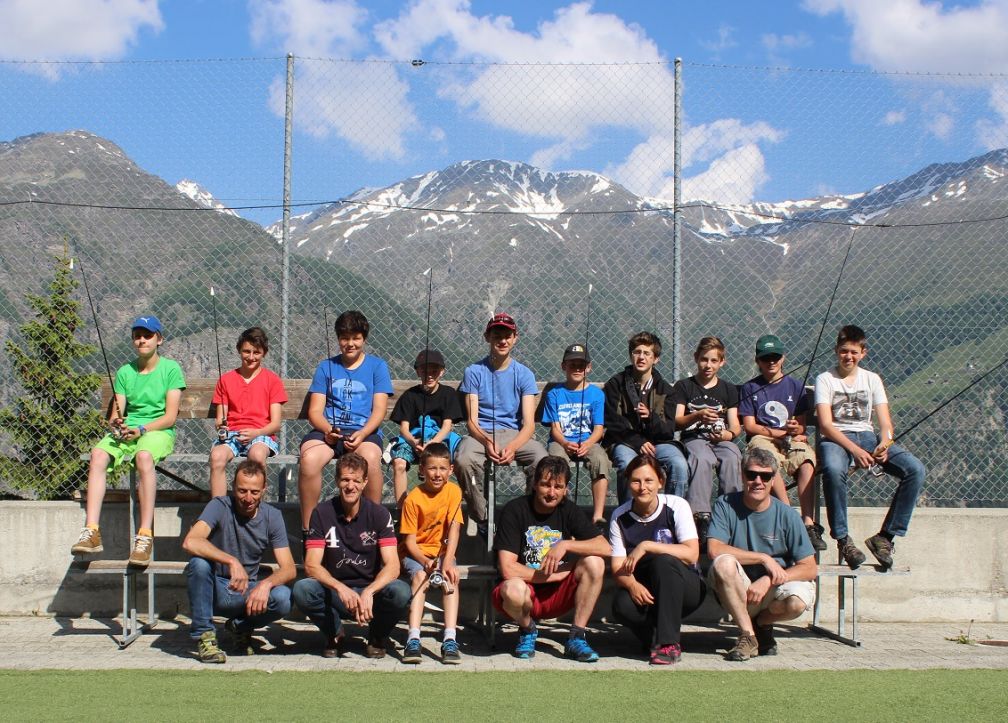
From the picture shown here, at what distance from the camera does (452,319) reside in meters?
7.90

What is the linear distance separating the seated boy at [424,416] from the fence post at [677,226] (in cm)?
177

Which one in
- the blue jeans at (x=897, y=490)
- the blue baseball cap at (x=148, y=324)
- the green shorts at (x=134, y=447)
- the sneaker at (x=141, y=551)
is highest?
the blue baseball cap at (x=148, y=324)

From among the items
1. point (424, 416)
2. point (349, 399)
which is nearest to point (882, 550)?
Answer: point (424, 416)

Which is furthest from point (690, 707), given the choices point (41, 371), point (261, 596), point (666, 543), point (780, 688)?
point (41, 371)

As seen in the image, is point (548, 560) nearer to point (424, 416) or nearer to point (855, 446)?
point (424, 416)

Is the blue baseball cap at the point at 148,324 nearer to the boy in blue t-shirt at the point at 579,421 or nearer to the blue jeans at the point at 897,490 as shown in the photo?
the boy in blue t-shirt at the point at 579,421

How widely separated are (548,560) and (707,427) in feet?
5.61

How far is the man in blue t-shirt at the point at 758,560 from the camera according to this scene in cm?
600

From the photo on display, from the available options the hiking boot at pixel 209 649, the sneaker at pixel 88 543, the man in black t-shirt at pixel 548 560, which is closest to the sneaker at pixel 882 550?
the man in black t-shirt at pixel 548 560

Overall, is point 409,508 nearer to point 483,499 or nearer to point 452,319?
point 483,499

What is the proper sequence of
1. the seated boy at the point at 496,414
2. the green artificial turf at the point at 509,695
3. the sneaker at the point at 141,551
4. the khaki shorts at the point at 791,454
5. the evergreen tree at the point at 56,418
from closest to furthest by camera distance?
the green artificial turf at the point at 509,695 → the sneaker at the point at 141,551 → the seated boy at the point at 496,414 → the khaki shorts at the point at 791,454 → the evergreen tree at the point at 56,418

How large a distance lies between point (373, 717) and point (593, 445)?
8.92 ft

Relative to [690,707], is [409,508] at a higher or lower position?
higher

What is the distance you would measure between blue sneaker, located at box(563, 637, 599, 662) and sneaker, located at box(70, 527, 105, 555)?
2.91 m
